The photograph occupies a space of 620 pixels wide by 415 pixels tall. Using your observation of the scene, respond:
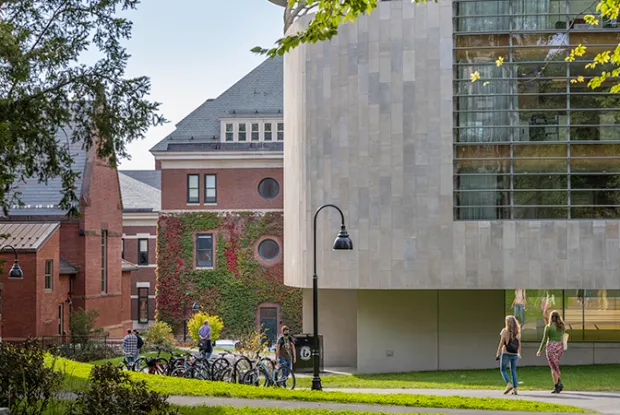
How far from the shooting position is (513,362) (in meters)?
22.1

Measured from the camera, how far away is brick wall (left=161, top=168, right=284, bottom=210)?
186 feet

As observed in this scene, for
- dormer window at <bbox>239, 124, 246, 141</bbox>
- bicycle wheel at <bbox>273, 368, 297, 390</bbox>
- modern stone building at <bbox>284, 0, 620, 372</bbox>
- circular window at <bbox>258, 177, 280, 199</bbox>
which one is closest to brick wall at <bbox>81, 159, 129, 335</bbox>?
dormer window at <bbox>239, 124, 246, 141</bbox>

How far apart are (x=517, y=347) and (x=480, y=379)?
7.51 m

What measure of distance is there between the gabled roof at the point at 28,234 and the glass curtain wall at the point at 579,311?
22.9m

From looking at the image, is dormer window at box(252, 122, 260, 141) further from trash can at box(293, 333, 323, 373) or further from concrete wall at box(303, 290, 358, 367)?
trash can at box(293, 333, 323, 373)

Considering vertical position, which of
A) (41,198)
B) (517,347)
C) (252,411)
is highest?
(41,198)

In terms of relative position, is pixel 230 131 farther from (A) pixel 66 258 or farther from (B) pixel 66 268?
(B) pixel 66 268

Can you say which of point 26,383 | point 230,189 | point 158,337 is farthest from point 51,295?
point 26,383

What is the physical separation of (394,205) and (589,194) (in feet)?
20.6

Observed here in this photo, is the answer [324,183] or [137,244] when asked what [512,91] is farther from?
[137,244]

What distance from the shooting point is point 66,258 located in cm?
5075

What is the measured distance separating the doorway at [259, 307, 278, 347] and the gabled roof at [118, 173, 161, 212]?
18.8 meters

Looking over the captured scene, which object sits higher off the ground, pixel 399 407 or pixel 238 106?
pixel 238 106

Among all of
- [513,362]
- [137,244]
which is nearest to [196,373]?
[513,362]
